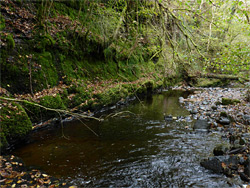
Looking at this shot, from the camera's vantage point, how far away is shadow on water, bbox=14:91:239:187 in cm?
343

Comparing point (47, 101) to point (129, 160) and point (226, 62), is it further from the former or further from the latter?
point (226, 62)

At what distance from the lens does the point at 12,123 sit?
15.5 feet

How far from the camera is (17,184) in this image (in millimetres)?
2996

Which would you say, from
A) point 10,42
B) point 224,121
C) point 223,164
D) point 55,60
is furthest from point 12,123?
point 224,121

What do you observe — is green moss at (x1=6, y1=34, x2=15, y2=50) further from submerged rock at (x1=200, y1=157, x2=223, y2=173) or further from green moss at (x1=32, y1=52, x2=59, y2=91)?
submerged rock at (x1=200, y1=157, x2=223, y2=173)

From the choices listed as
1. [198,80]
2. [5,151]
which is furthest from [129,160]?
[198,80]

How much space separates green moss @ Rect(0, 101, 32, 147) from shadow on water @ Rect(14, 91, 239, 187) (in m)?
0.43

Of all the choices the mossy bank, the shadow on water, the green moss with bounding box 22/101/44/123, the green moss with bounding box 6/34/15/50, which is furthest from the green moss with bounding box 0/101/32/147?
the green moss with bounding box 6/34/15/50

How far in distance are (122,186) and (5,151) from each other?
10.9ft

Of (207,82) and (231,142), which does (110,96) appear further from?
(207,82)

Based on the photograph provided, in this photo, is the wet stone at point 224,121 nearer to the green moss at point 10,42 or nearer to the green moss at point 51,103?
the green moss at point 51,103

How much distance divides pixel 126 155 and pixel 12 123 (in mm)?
3437

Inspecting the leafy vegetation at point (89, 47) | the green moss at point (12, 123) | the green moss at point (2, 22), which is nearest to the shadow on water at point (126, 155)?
the green moss at point (12, 123)

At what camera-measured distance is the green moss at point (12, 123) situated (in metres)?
4.47
